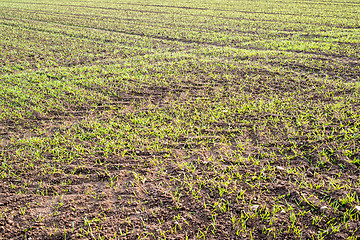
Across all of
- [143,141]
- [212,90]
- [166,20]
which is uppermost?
[166,20]

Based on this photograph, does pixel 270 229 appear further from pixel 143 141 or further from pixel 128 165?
pixel 143 141

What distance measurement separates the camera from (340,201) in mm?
3311

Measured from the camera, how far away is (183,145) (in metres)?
4.70

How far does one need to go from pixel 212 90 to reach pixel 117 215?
453 centimetres

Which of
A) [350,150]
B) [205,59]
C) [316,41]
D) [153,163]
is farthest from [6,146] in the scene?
[316,41]

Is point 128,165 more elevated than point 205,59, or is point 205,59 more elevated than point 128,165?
point 205,59

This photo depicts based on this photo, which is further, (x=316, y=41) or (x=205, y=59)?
(x=316, y=41)

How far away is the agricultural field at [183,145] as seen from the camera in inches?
127

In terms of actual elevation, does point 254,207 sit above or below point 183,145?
below

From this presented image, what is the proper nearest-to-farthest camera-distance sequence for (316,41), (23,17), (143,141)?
1. (143,141)
2. (316,41)
3. (23,17)

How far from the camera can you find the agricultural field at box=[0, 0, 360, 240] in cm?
322

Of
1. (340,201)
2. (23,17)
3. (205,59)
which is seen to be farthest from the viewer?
(23,17)

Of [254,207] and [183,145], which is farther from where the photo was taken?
[183,145]

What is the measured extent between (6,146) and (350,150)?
6.30 meters
